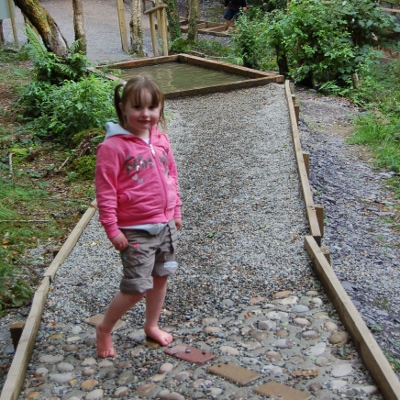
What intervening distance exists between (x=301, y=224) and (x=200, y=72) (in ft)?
25.0

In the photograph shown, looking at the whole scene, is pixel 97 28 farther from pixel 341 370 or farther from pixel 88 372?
pixel 341 370

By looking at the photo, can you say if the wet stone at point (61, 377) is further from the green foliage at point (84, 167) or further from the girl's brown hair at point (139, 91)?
the green foliage at point (84, 167)

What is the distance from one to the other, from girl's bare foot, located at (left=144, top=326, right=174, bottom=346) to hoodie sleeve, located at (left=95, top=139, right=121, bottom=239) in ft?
2.39

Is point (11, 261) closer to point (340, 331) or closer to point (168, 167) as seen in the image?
point (168, 167)

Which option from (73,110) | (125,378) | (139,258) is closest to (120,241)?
(139,258)

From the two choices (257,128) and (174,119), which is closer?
(257,128)

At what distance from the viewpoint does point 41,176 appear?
7504mm

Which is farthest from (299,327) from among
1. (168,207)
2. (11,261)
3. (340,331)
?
(11,261)

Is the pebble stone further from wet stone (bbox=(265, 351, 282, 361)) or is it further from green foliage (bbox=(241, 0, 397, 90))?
green foliage (bbox=(241, 0, 397, 90))

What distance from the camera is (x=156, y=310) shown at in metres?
3.59

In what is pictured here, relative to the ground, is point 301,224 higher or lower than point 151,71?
lower

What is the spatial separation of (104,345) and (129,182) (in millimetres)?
927

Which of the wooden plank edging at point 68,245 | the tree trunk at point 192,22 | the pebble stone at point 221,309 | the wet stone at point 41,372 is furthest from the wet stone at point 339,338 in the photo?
the tree trunk at point 192,22

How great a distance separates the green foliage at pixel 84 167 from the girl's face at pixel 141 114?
411cm
